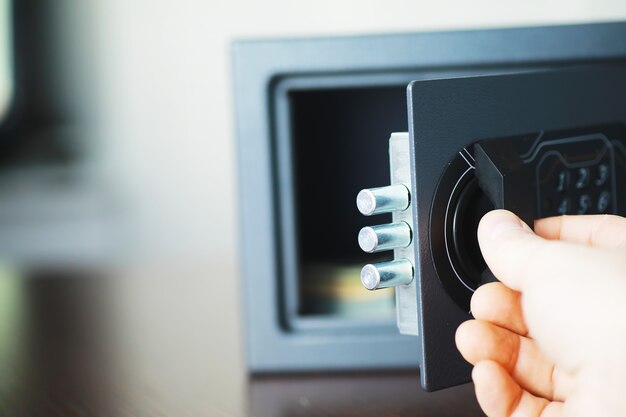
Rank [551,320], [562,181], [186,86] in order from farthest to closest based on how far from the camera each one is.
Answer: [186,86] → [562,181] → [551,320]

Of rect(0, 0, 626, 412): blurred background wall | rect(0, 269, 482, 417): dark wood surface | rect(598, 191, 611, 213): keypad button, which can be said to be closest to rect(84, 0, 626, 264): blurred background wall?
rect(0, 0, 626, 412): blurred background wall

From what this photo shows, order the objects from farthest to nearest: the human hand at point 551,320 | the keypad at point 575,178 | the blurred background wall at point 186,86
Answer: the blurred background wall at point 186,86 → the keypad at point 575,178 → the human hand at point 551,320

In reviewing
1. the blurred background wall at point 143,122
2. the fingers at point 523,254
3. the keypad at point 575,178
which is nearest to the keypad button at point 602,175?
the keypad at point 575,178

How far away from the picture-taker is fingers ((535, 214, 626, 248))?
0.39 meters

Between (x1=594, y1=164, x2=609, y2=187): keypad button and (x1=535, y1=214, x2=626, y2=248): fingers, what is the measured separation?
63 millimetres

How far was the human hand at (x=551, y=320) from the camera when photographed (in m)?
0.30

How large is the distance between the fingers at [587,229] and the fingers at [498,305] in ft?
0.17

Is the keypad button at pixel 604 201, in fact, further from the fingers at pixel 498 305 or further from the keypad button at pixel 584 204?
the fingers at pixel 498 305

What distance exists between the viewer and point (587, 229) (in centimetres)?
40

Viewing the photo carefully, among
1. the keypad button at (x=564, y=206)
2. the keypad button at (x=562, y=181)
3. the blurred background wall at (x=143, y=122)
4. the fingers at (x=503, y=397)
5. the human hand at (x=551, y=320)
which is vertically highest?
the blurred background wall at (x=143, y=122)

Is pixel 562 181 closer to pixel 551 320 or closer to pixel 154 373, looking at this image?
pixel 551 320

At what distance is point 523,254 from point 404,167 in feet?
0.27

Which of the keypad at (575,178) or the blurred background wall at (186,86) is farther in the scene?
the blurred background wall at (186,86)

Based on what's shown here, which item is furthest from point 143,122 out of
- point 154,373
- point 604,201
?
point 604,201
